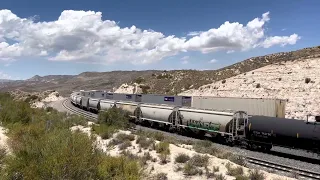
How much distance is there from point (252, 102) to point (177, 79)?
196ft

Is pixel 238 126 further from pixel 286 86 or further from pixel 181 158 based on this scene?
pixel 286 86

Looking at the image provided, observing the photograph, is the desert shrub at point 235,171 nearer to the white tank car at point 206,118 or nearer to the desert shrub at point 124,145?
the desert shrub at point 124,145

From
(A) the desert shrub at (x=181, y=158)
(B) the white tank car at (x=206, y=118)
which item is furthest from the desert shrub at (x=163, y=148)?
(B) the white tank car at (x=206, y=118)

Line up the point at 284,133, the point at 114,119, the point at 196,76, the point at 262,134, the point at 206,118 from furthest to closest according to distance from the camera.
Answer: the point at 196,76
the point at 114,119
the point at 206,118
the point at 262,134
the point at 284,133

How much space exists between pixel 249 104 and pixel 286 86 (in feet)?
55.2

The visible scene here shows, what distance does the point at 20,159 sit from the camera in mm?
15133

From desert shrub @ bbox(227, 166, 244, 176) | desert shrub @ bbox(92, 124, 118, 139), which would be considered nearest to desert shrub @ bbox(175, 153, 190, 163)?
desert shrub @ bbox(227, 166, 244, 176)

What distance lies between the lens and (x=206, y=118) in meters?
31.2

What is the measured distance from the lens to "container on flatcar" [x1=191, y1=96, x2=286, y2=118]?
38.3m

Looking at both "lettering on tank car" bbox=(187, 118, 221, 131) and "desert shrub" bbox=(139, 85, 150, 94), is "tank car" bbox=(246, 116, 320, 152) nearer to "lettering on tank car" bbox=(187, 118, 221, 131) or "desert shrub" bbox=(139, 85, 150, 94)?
"lettering on tank car" bbox=(187, 118, 221, 131)

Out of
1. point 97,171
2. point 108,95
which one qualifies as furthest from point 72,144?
point 108,95

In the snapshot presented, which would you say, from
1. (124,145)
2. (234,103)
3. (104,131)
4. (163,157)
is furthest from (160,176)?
(234,103)

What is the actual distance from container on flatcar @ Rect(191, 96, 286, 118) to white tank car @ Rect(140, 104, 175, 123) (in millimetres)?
9982

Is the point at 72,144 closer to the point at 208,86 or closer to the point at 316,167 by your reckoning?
the point at 316,167
